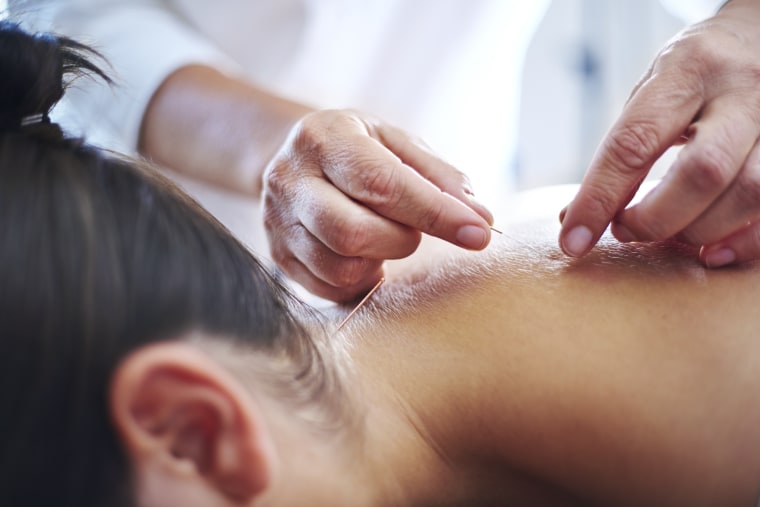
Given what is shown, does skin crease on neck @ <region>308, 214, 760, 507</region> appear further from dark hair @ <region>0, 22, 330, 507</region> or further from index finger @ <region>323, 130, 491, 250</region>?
dark hair @ <region>0, 22, 330, 507</region>

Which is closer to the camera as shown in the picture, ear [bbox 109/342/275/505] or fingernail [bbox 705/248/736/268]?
ear [bbox 109/342/275/505]

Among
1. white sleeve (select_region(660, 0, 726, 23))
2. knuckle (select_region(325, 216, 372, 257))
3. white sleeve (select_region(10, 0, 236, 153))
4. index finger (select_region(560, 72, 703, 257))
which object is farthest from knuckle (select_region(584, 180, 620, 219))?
white sleeve (select_region(10, 0, 236, 153))

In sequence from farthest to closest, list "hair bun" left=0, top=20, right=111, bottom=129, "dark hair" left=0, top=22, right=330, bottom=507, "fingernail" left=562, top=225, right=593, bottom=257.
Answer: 1. "fingernail" left=562, top=225, right=593, bottom=257
2. "hair bun" left=0, top=20, right=111, bottom=129
3. "dark hair" left=0, top=22, right=330, bottom=507

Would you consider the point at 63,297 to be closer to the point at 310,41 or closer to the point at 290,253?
the point at 290,253

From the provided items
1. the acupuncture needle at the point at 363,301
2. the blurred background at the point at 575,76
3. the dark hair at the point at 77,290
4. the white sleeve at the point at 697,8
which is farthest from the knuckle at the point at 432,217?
the blurred background at the point at 575,76

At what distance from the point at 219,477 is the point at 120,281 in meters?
0.19

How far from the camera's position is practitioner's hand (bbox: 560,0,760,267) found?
711 millimetres

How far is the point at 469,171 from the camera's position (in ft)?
5.01

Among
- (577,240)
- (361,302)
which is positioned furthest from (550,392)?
(361,302)

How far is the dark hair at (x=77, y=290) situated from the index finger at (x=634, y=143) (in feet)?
1.22

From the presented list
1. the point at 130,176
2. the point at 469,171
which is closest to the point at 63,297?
the point at 130,176

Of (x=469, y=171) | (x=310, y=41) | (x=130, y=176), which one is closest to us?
(x=130, y=176)

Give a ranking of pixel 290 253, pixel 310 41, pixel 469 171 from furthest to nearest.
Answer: pixel 469 171, pixel 310 41, pixel 290 253

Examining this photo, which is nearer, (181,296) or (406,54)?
(181,296)
